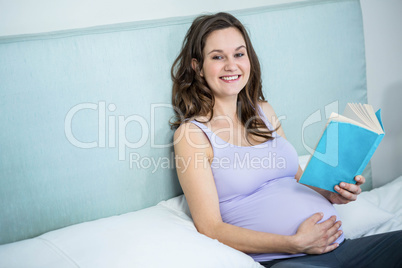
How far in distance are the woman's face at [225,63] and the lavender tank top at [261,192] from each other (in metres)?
0.17

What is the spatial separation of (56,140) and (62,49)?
0.28 m

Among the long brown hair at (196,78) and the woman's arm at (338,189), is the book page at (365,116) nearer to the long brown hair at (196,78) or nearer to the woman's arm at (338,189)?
the woman's arm at (338,189)

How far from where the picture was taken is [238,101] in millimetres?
1508

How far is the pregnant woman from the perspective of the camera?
44.0 inches

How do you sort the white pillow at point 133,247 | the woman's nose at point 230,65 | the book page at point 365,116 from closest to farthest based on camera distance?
1. the white pillow at point 133,247
2. the book page at point 365,116
3. the woman's nose at point 230,65

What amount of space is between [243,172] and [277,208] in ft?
0.51

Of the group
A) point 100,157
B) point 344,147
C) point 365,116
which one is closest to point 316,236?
point 344,147

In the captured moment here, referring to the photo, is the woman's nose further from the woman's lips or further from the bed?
the bed

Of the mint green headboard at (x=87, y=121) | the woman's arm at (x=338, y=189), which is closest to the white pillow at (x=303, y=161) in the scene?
the woman's arm at (x=338, y=189)

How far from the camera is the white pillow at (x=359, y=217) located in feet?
4.46

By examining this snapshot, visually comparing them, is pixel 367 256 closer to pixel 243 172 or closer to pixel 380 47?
pixel 243 172

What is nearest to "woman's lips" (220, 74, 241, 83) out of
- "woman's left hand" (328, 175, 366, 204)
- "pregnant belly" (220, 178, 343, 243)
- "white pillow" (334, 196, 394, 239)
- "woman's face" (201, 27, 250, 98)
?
"woman's face" (201, 27, 250, 98)

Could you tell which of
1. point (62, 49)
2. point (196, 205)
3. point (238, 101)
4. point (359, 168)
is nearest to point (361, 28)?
point (238, 101)

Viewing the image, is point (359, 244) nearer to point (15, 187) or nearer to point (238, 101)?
point (238, 101)
